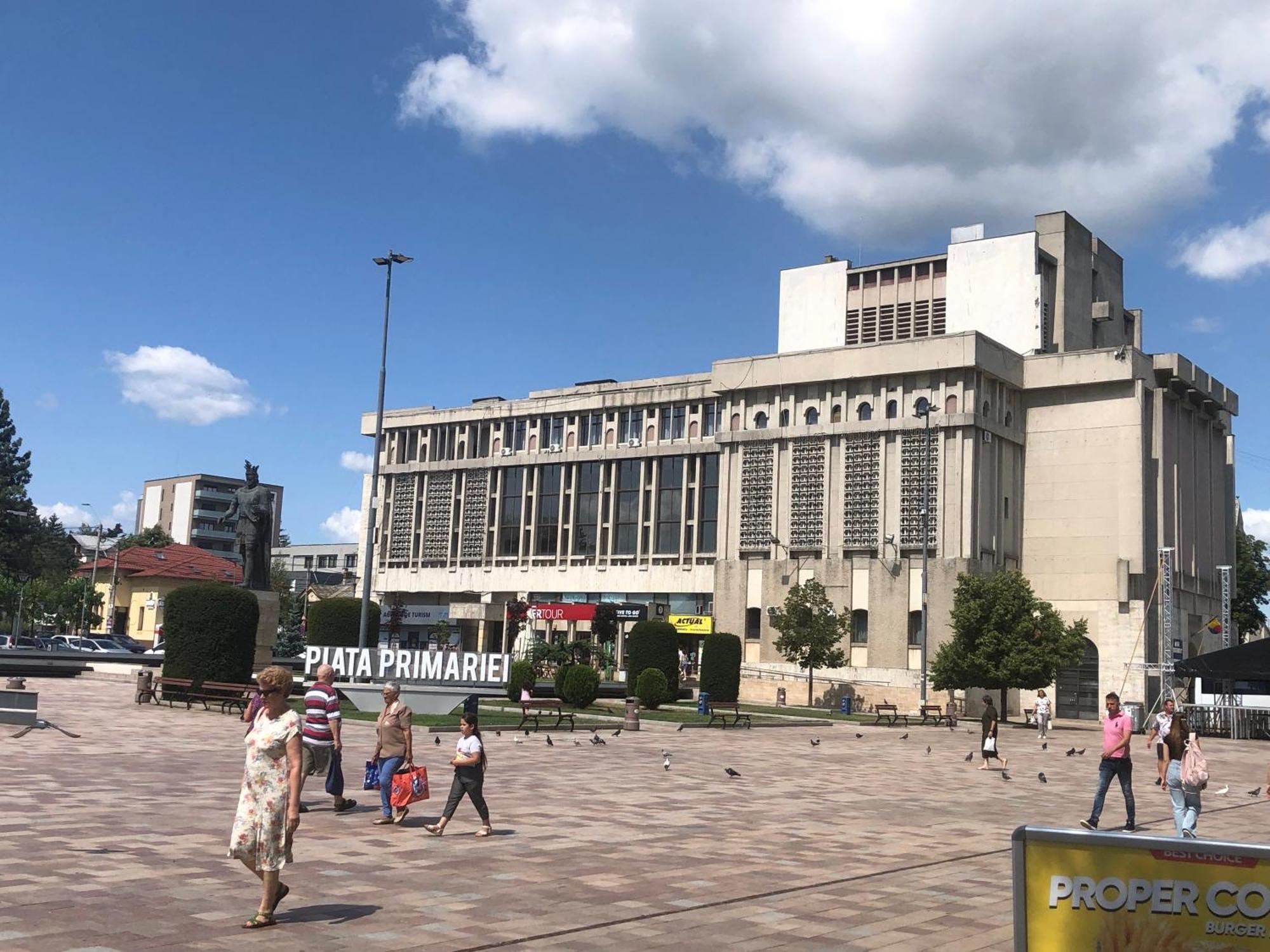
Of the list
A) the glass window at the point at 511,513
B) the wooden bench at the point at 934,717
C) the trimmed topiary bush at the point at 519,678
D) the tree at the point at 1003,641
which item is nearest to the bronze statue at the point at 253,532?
the trimmed topiary bush at the point at 519,678

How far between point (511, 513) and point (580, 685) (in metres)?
39.4

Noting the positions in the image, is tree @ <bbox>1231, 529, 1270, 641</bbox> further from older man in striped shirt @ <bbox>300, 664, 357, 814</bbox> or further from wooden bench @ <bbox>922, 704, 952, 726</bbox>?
older man in striped shirt @ <bbox>300, 664, 357, 814</bbox>

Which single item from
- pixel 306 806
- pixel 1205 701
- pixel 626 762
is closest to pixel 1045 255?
pixel 1205 701

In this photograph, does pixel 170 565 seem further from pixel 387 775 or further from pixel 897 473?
pixel 387 775

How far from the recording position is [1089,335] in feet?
215

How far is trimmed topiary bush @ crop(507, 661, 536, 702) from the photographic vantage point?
124ft

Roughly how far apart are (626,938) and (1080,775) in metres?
19.6

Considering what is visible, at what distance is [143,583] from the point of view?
279ft

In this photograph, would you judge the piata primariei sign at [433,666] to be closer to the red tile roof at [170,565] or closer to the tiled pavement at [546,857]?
the tiled pavement at [546,857]

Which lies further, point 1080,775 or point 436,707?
point 1080,775

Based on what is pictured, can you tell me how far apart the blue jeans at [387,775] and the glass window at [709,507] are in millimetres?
54883

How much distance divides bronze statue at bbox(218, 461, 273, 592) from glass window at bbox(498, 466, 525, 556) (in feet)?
126

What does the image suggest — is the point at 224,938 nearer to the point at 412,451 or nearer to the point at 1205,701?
the point at 1205,701

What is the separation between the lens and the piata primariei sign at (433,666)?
104 feet
